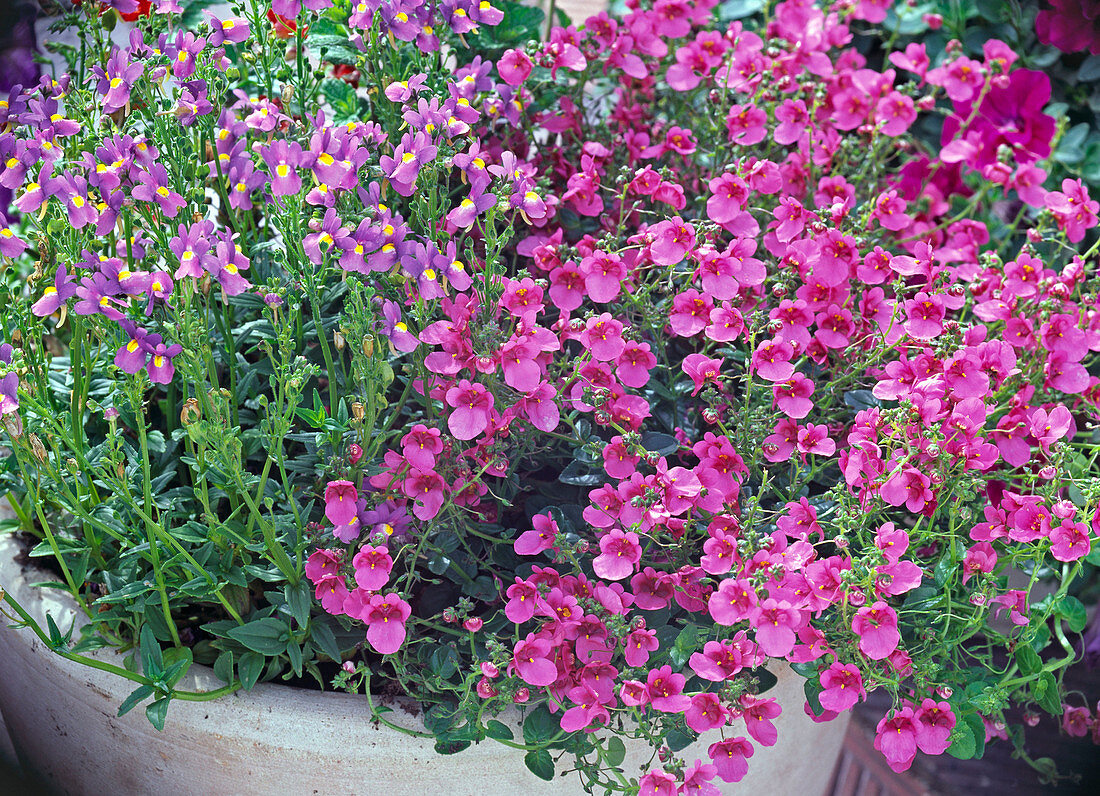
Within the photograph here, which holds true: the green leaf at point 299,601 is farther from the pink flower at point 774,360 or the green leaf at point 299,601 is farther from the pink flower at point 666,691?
the pink flower at point 774,360

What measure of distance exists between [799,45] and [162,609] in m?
1.07

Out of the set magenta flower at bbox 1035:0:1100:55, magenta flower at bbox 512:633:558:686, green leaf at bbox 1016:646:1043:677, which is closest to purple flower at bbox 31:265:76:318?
magenta flower at bbox 512:633:558:686

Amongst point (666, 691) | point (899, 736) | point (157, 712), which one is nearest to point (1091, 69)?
point (899, 736)

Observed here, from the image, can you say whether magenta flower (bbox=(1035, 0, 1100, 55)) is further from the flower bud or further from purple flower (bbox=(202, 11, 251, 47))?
the flower bud

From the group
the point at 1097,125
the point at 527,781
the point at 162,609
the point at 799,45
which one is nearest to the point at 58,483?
the point at 162,609

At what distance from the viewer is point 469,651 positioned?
102cm

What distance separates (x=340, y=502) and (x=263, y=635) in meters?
0.17

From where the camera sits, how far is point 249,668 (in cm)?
95

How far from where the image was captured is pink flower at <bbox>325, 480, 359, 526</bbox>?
34.8 inches

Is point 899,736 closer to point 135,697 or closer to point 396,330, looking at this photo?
point 396,330

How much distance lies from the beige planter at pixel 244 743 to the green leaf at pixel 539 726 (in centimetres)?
5

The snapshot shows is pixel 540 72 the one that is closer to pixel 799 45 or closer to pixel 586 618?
pixel 799 45

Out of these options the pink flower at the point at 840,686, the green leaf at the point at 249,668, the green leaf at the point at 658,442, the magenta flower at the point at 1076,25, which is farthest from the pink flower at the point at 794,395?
the magenta flower at the point at 1076,25

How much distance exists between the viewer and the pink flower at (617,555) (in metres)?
0.88
